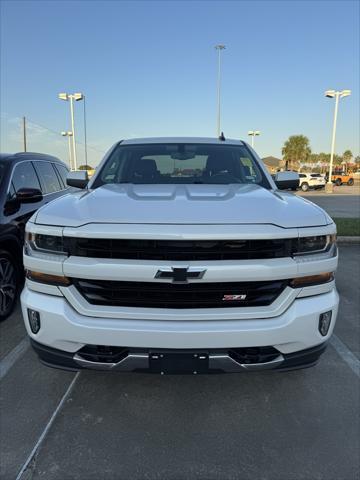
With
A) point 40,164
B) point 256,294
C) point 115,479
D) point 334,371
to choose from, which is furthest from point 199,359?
point 40,164

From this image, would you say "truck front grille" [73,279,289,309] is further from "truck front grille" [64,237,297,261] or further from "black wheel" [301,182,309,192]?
"black wheel" [301,182,309,192]

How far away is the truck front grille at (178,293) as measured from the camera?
224 centimetres

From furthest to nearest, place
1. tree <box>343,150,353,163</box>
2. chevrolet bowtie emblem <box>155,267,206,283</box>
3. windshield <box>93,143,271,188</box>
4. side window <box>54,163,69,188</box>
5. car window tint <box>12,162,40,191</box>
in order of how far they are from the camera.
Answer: tree <box>343,150,353,163</box>, side window <box>54,163,69,188</box>, car window tint <box>12,162,40,191</box>, windshield <box>93,143,271,188</box>, chevrolet bowtie emblem <box>155,267,206,283</box>

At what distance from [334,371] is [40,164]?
4350 mm

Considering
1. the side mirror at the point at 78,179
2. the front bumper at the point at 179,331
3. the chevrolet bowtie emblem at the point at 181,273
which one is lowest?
the front bumper at the point at 179,331

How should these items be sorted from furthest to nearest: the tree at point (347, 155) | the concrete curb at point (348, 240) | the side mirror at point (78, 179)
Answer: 1. the tree at point (347, 155)
2. the concrete curb at point (348, 240)
3. the side mirror at point (78, 179)

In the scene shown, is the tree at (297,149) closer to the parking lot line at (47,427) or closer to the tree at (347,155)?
the tree at (347,155)

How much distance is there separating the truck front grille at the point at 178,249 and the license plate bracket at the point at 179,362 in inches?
20.8

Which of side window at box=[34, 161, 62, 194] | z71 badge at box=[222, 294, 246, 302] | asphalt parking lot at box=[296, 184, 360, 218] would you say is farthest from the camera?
asphalt parking lot at box=[296, 184, 360, 218]

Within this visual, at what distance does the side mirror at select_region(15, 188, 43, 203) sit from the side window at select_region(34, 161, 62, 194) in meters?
0.62

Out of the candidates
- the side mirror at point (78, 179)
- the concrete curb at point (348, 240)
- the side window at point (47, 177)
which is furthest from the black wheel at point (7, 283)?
the concrete curb at point (348, 240)

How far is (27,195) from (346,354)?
11.9 feet

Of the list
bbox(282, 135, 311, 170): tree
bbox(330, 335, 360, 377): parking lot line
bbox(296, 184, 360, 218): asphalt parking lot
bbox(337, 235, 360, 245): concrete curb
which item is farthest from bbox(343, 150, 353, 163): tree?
bbox(330, 335, 360, 377): parking lot line

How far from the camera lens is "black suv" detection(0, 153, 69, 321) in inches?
163
